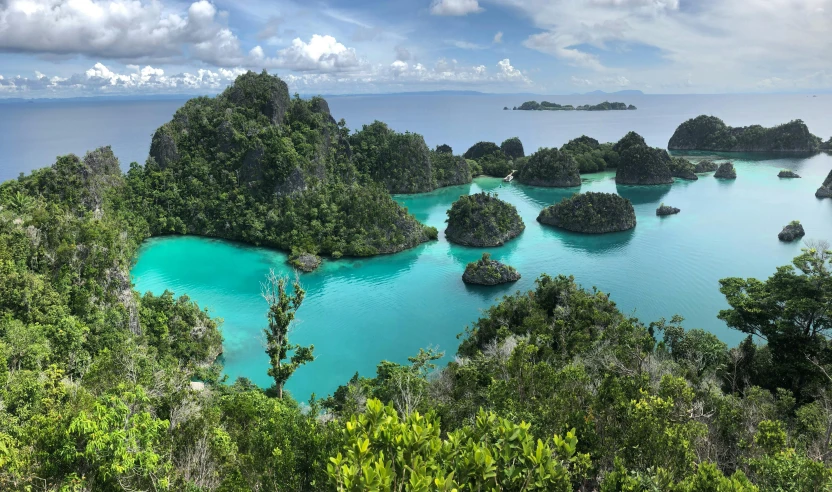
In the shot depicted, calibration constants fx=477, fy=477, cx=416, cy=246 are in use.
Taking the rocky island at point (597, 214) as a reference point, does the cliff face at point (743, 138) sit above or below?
above

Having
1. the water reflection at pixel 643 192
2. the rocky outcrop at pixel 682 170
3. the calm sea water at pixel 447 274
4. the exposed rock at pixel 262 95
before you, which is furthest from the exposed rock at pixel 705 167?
the exposed rock at pixel 262 95

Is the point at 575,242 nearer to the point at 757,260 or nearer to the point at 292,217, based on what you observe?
the point at 757,260

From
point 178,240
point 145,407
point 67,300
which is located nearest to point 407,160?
point 178,240

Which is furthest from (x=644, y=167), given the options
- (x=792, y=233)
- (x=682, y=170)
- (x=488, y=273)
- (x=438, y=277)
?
(x=438, y=277)

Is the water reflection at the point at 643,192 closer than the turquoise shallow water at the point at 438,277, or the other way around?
the turquoise shallow water at the point at 438,277

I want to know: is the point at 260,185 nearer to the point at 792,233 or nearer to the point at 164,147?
the point at 164,147

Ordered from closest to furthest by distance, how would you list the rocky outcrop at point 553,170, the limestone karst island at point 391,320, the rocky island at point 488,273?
the limestone karst island at point 391,320 < the rocky island at point 488,273 < the rocky outcrop at point 553,170

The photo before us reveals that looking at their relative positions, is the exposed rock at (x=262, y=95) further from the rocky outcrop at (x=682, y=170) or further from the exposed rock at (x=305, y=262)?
the rocky outcrop at (x=682, y=170)
